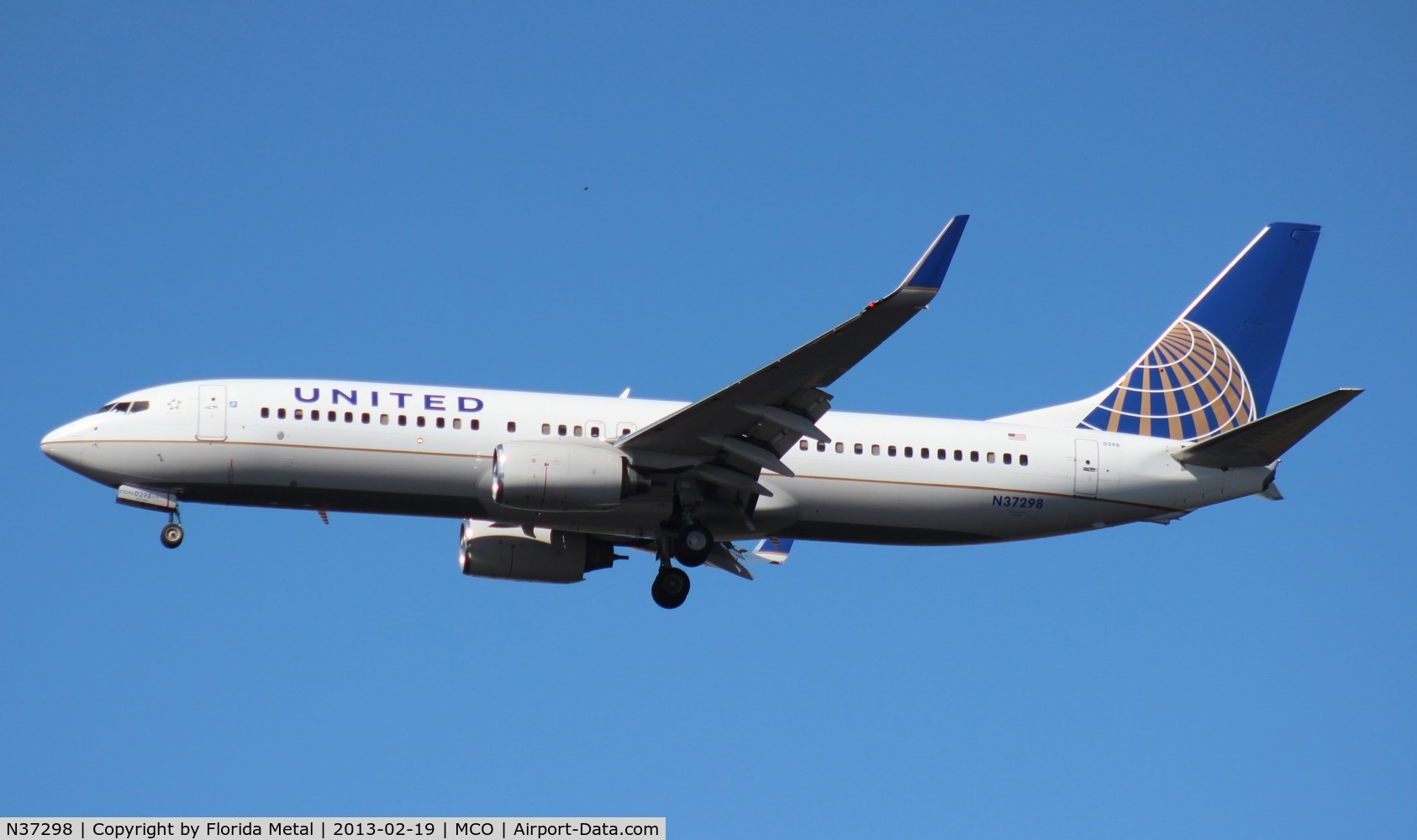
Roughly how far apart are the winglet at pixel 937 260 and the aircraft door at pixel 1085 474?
9.47 m

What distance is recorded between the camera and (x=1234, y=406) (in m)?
41.8

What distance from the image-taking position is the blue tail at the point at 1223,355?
4084 cm

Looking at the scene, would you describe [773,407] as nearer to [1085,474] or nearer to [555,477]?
[555,477]

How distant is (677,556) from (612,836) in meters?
7.76

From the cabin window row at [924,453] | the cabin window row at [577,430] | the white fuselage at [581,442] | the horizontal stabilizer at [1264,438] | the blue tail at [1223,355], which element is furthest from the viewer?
the blue tail at [1223,355]

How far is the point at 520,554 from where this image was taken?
3975 cm

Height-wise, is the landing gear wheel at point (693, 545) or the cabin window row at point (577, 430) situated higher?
the cabin window row at point (577, 430)

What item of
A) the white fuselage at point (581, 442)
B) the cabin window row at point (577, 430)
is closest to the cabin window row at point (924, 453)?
the white fuselage at point (581, 442)

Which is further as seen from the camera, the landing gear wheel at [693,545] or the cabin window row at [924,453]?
the cabin window row at [924,453]

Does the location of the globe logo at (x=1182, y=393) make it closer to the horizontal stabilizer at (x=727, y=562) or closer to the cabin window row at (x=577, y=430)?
the horizontal stabilizer at (x=727, y=562)
